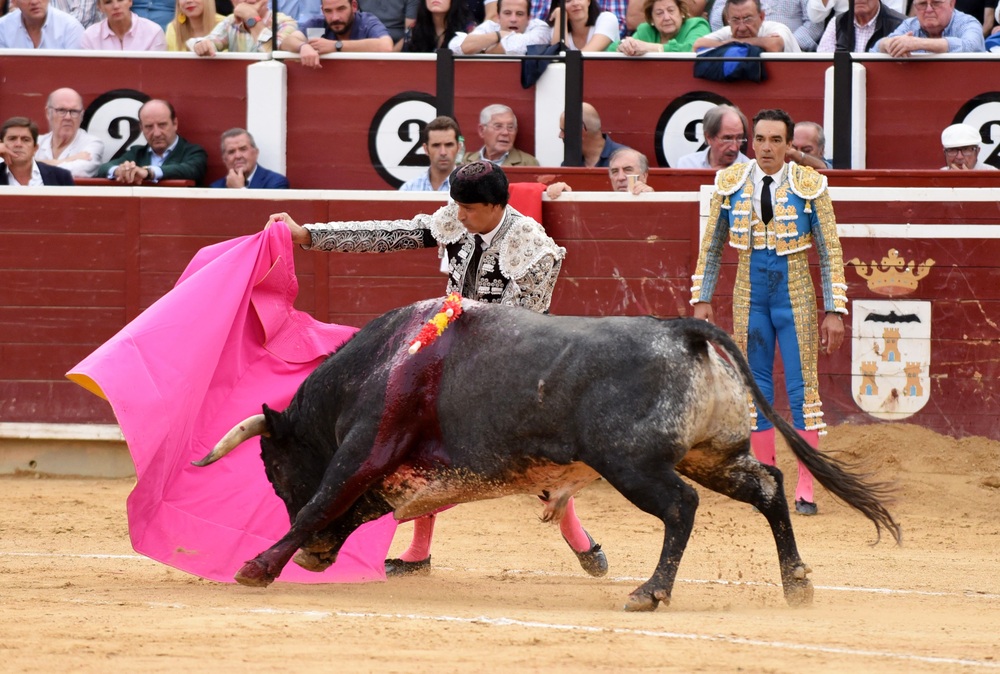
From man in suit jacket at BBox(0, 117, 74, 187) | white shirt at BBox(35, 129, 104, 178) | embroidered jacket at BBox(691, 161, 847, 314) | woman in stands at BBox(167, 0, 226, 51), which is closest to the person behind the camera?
embroidered jacket at BBox(691, 161, 847, 314)

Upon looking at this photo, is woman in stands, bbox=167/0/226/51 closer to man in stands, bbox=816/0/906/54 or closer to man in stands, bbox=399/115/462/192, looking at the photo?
man in stands, bbox=399/115/462/192

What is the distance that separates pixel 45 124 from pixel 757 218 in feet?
14.5

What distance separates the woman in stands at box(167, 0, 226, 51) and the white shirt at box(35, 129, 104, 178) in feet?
2.47

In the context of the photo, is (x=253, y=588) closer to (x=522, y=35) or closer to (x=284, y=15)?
(x=522, y=35)

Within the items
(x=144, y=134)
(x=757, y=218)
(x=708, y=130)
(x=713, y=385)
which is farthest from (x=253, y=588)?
(x=144, y=134)

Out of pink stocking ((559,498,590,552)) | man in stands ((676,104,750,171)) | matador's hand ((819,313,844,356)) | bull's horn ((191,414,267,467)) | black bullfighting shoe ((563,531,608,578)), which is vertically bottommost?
black bullfighting shoe ((563,531,608,578))

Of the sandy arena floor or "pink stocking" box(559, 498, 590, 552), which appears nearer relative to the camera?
the sandy arena floor

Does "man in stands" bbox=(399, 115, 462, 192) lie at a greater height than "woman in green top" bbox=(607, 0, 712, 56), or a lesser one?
lesser

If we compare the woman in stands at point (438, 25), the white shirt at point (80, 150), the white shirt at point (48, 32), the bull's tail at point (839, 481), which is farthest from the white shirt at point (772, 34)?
the bull's tail at point (839, 481)

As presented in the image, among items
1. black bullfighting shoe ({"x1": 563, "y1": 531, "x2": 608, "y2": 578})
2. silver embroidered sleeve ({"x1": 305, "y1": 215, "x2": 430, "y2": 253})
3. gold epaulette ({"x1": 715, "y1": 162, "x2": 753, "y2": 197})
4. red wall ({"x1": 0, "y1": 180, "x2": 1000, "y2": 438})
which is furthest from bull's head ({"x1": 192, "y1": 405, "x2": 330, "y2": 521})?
red wall ({"x1": 0, "y1": 180, "x2": 1000, "y2": 438})

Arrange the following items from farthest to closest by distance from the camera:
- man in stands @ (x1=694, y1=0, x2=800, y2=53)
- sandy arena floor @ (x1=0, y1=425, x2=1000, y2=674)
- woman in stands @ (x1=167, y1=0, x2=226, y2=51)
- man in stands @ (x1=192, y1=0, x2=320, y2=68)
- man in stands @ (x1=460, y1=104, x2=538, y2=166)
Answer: woman in stands @ (x1=167, y1=0, x2=226, y2=51), man in stands @ (x1=192, y1=0, x2=320, y2=68), man in stands @ (x1=694, y1=0, x2=800, y2=53), man in stands @ (x1=460, y1=104, x2=538, y2=166), sandy arena floor @ (x1=0, y1=425, x2=1000, y2=674)

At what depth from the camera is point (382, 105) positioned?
829cm

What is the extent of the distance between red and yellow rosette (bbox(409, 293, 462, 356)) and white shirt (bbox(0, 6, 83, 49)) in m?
5.27

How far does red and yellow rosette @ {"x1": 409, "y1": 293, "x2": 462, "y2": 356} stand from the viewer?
4.33 m
